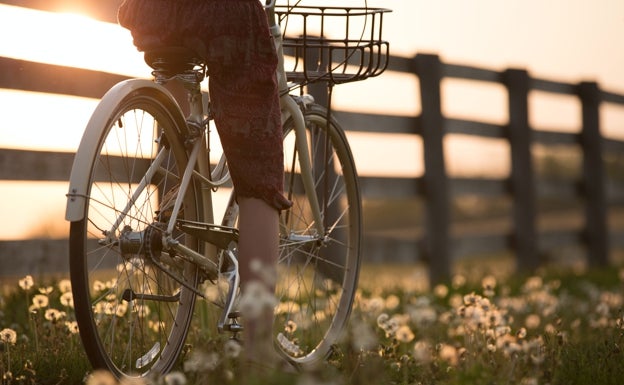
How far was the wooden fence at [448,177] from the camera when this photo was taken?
15.9ft

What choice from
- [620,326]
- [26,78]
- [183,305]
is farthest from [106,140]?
[26,78]

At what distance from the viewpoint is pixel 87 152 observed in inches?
90.0

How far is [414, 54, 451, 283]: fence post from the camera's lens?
304 inches

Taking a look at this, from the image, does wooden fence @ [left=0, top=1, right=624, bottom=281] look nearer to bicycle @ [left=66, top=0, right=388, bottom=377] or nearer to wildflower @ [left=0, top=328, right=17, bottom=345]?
bicycle @ [left=66, top=0, right=388, bottom=377]

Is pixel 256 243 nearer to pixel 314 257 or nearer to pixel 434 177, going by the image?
pixel 314 257

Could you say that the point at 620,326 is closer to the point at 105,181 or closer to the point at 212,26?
the point at 212,26

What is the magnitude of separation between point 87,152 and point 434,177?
18.4ft

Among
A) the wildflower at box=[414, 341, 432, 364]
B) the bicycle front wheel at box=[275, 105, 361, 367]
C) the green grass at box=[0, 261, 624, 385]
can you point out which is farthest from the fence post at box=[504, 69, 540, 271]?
the wildflower at box=[414, 341, 432, 364]

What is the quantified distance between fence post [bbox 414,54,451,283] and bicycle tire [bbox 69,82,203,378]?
476 cm

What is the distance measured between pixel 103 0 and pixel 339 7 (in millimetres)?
2303

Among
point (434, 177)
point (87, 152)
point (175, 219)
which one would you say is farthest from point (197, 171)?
point (434, 177)

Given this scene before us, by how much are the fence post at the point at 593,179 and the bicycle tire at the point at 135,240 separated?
316 inches

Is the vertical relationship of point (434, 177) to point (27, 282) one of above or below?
above

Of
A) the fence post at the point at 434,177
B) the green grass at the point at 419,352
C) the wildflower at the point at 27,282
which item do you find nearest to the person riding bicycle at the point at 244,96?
the green grass at the point at 419,352
